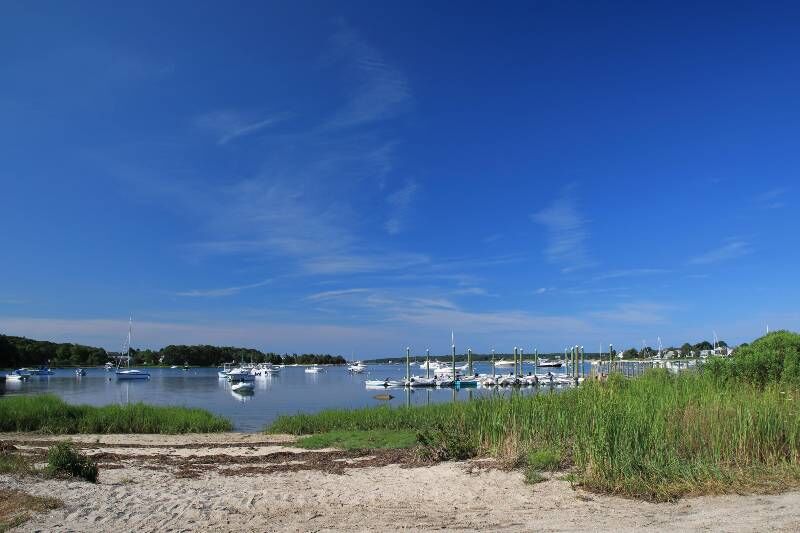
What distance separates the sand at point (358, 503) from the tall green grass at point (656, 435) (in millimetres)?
554

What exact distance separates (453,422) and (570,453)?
13.2 ft

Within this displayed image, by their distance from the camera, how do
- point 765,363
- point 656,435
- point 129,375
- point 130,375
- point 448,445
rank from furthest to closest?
point 130,375 < point 129,375 < point 765,363 < point 448,445 < point 656,435

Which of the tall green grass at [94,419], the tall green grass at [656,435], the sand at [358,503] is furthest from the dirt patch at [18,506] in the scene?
the tall green grass at [94,419]

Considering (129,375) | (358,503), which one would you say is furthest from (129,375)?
(358,503)

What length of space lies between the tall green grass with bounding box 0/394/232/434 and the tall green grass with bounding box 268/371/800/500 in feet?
48.7

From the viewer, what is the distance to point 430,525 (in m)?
8.52

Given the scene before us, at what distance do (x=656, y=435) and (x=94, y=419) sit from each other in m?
22.3

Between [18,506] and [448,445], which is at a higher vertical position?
[18,506]

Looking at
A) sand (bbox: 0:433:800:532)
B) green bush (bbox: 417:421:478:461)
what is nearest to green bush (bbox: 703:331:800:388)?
green bush (bbox: 417:421:478:461)

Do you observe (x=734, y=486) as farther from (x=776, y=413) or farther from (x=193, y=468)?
(x=193, y=468)

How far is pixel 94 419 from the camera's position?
81.3ft

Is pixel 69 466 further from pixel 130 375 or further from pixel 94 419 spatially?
pixel 130 375

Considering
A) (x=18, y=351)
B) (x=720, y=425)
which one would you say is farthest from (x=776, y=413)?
(x=18, y=351)

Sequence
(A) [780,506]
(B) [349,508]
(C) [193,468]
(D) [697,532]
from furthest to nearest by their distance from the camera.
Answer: (C) [193,468], (B) [349,508], (A) [780,506], (D) [697,532]
